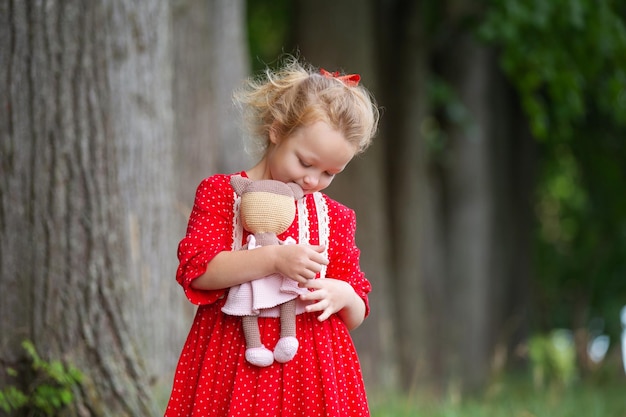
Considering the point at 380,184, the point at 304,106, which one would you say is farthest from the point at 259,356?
the point at 380,184

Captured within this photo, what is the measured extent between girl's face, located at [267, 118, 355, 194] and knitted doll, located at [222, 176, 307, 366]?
Result: 0.05 m

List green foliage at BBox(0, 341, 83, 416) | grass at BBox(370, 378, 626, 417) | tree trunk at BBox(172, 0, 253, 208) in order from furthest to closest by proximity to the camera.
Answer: tree trunk at BBox(172, 0, 253, 208)
grass at BBox(370, 378, 626, 417)
green foliage at BBox(0, 341, 83, 416)

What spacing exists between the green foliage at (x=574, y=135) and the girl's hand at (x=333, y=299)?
19.7ft

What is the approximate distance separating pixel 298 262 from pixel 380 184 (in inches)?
267

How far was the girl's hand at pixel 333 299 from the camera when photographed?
2.92 metres

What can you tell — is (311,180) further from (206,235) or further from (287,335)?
(287,335)

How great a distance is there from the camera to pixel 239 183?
2.97 metres

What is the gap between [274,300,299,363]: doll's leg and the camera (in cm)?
292

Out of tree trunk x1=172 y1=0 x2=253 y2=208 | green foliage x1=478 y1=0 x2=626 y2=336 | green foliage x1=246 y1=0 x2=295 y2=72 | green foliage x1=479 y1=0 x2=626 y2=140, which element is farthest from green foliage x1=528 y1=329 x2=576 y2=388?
green foliage x1=246 y1=0 x2=295 y2=72

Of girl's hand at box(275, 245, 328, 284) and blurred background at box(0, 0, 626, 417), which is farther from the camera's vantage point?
blurred background at box(0, 0, 626, 417)

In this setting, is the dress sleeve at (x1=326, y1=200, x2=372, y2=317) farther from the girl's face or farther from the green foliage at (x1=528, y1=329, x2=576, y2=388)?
the green foliage at (x1=528, y1=329, x2=576, y2=388)

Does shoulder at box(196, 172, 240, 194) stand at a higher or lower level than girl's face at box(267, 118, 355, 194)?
lower

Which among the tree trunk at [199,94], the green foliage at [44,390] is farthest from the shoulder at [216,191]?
the tree trunk at [199,94]

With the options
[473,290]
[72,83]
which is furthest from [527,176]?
[72,83]
